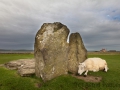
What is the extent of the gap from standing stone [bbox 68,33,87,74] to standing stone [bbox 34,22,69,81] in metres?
1.61

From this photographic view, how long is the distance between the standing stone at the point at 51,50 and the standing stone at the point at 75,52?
5.27 ft

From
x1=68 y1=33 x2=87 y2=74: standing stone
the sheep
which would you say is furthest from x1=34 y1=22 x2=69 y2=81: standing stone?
the sheep

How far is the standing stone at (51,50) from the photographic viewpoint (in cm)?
1262

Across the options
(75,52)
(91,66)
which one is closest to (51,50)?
(75,52)

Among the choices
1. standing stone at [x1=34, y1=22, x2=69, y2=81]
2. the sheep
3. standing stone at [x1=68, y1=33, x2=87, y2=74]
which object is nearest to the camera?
standing stone at [x1=34, y1=22, x2=69, y2=81]

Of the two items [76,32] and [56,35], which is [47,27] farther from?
[76,32]

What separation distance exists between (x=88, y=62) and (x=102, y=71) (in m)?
2.34

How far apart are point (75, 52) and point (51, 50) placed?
3.27 m

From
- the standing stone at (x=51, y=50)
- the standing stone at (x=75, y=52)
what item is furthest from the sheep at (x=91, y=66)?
the standing stone at (x=51, y=50)

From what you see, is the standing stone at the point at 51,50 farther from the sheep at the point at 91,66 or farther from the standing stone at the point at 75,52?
the sheep at the point at 91,66

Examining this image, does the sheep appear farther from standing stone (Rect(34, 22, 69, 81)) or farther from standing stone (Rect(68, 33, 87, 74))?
standing stone (Rect(34, 22, 69, 81))

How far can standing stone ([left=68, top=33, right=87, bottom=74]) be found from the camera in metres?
14.9

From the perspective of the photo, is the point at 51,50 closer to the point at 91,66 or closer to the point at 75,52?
the point at 75,52

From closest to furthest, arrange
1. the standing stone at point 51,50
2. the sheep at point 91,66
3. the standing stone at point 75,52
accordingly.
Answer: the standing stone at point 51,50, the sheep at point 91,66, the standing stone at point 75,52
